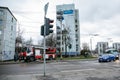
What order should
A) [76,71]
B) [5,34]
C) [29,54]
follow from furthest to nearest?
[5,34], [29,54], [76,71]

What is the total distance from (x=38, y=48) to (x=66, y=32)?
2609cm

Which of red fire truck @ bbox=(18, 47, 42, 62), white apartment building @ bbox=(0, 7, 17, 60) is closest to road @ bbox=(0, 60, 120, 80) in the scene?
red fire truck @ bbox=(18, 47, 42, 62)

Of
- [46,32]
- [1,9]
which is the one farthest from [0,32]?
[46,32]

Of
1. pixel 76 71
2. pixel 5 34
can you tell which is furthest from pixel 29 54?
pixel 76 71

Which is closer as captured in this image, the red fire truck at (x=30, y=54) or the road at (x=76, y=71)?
the road at (x=76, y=71)

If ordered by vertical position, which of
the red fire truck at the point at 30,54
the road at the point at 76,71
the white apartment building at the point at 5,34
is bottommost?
the road at the point at 76,71

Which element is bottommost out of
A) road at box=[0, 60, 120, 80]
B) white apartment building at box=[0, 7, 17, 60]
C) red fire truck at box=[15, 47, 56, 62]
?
road at box=[0, 60, 120, 80]

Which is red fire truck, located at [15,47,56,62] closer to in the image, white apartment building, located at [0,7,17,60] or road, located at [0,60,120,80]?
white apartment building, located at [0,7,17,60]

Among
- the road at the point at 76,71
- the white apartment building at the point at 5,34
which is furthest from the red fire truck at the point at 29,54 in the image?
the road at the point at 76,71

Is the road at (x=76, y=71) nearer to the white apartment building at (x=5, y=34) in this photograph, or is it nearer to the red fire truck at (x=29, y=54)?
the red fire truck at (x=29, y=54)

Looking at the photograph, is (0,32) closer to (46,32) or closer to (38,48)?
(38,48)

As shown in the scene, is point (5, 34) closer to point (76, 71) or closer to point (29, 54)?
point (29, 54)

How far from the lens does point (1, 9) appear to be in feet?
156

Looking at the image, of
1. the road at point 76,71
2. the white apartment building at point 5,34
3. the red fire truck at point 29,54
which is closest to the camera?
the road at point 76,71
